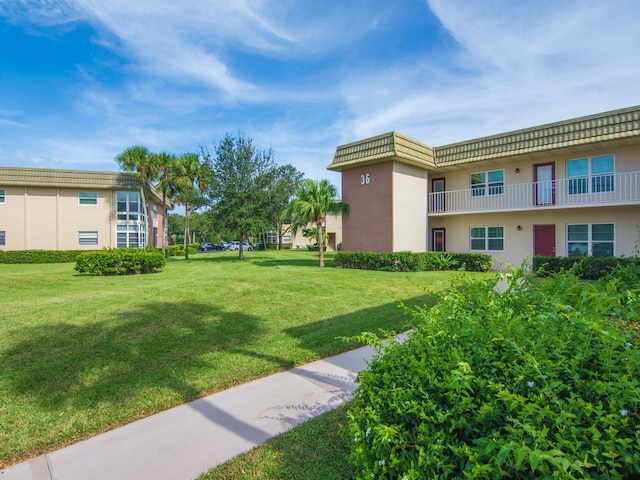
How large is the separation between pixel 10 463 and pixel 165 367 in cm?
188

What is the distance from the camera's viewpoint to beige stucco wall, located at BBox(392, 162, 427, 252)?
17.5 metres

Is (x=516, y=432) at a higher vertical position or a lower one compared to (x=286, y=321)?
higher

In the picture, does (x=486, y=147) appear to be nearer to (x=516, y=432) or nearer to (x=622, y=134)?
(x=622, y=134)

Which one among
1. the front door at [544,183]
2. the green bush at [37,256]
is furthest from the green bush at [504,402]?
the green bush at [37,256]

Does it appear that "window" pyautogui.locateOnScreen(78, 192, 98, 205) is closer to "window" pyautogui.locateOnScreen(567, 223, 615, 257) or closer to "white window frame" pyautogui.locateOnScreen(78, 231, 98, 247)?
"white window frame" pyautogui.locateOnScreen(78, 231, 98, 247)

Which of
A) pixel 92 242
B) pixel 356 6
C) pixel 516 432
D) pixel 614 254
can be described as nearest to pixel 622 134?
pixel 614 254

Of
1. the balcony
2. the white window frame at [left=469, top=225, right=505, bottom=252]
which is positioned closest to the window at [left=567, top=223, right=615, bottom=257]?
the balcony

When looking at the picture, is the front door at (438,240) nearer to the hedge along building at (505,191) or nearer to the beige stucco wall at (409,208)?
the hedge along building at (505,191)

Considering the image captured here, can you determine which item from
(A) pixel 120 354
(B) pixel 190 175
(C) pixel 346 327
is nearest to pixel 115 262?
(A) pixel 120 354

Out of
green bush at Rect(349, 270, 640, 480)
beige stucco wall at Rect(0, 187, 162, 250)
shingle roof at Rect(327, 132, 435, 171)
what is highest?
shingle roof at Rect(327, 132, 435, 171)

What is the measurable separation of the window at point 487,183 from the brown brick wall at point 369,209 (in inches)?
203

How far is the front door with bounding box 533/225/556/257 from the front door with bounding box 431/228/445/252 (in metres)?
4.57

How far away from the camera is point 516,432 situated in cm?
160

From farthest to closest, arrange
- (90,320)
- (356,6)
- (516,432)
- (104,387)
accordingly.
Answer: (356,6) → (90,320) → (104,387) → (516,432)
